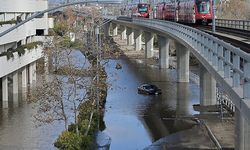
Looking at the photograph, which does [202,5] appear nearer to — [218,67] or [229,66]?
[218,67]

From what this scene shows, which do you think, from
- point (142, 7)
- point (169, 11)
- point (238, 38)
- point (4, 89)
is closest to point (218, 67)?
point (238, 38)

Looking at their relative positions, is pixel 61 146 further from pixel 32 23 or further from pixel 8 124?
pixel 32 23

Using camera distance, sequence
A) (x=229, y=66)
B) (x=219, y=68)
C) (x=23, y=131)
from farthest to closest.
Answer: (x=23, y=131) → (x=219, y=68) → (x=229, y=66)

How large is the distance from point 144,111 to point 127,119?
3.71 m

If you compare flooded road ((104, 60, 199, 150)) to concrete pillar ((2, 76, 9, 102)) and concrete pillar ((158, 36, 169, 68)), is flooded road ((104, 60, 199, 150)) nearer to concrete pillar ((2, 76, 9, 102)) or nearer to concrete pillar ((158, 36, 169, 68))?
concrete pillar ((2, 76, 9, 102))

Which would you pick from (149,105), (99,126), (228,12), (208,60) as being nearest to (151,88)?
(149,105)

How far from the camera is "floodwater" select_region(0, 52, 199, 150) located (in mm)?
38500

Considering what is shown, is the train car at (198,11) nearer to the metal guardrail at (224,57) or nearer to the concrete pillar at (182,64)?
the metal guardrail at (224,57)

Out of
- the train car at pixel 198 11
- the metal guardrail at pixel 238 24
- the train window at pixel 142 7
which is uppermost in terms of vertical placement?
the train window at pixel 142 7

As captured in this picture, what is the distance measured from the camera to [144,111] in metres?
50.9

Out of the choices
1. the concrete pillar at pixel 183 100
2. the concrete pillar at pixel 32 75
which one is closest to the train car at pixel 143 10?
the concrete pillar at pixel 183 100

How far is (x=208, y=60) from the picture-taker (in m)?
27.4

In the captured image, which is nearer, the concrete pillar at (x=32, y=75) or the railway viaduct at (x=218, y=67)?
the railway viaduct at (x=218, y=67)

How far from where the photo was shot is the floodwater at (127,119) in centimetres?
3850
